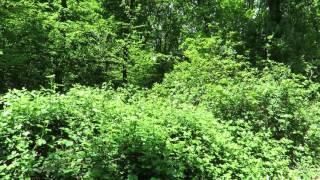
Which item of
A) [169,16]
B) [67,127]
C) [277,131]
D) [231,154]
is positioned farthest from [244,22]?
[67,127]

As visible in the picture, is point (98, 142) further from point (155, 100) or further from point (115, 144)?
point (155, 100)

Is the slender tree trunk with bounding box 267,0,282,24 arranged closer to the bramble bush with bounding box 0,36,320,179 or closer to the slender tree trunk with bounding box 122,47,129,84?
the slender tree trunk with bounding box 122,47,129,84

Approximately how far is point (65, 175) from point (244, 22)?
689 inches

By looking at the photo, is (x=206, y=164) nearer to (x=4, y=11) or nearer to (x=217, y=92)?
(x=217, y=92)

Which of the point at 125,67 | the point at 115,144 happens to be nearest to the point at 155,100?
the point at 115,144

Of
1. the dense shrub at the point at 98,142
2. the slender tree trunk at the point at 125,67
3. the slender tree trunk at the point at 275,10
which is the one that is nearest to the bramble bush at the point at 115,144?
the dense shrub at the point at 98,142

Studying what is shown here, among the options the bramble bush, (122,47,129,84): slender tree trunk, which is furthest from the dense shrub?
(122,47,129,84): slender tree trunk

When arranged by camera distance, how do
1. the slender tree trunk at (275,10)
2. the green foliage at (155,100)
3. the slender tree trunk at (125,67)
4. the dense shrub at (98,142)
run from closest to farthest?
the dense shrub at (98,142) < the green foliage at (155,100) < the slender tree trunk at (125,67) < the slender tree trunk at (275,10)

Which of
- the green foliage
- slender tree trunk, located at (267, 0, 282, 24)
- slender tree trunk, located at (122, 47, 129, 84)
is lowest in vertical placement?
slender tree trunk, located at (122, 47, 129, 84)

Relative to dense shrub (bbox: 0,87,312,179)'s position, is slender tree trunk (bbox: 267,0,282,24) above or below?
above

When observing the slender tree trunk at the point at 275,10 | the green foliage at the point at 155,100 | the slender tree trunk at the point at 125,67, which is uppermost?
the slender tree trunk at the point at 275,10

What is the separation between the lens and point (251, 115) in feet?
32.4

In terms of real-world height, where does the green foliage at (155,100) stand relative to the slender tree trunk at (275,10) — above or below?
below

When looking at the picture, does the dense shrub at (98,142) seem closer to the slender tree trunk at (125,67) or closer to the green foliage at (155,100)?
the green foliage at (155,100)
